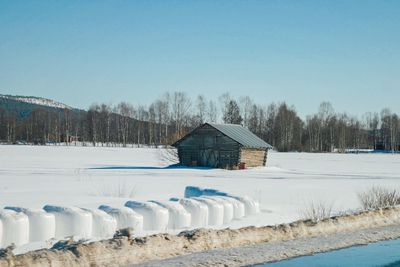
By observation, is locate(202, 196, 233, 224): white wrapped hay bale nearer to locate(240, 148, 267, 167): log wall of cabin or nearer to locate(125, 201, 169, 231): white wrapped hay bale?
locate(125, 201, 169, 231): white wrapped hay bale

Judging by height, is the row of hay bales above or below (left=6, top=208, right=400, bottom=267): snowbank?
above

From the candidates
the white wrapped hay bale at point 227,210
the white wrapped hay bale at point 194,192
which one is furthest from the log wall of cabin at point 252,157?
the white wrapped hay bale at point 227,210

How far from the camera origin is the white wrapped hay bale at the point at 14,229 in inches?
459

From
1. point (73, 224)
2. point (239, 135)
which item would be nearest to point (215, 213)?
point (73, 224)

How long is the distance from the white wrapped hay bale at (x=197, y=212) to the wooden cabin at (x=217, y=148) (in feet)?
103

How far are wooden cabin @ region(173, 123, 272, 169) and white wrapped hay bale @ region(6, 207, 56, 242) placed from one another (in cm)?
3525

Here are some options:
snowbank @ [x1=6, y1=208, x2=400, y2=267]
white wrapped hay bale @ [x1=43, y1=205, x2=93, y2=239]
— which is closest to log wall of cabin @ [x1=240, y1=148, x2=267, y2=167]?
snowbank @ [x1=6, y1=208, x2=400, y2=267]

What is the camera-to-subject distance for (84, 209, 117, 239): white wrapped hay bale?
13.1 m

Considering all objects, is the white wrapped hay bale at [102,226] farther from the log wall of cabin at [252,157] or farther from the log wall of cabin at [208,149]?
the log wall of cabin at [252,157]

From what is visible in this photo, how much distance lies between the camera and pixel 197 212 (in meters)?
15.6

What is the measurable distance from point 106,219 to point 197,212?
3.16 meters

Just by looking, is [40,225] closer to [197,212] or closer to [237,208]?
[197,212]

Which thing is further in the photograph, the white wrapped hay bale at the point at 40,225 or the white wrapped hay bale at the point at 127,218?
the white wrapped hay bale at the point at 127,218

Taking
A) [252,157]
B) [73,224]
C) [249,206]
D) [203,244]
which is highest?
[252,157]
